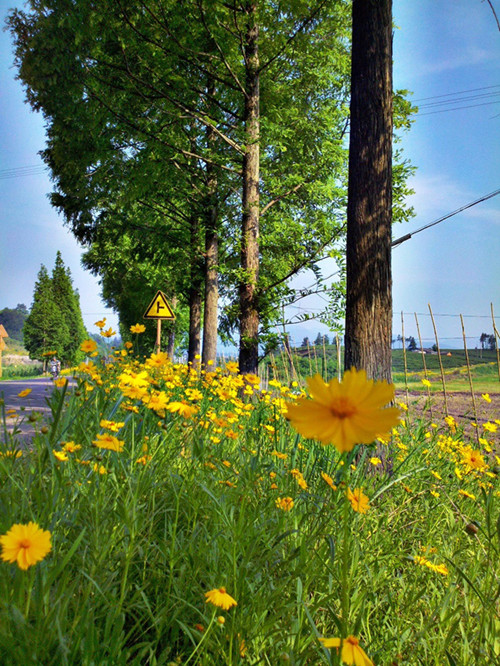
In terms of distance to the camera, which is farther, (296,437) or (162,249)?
(162,249)

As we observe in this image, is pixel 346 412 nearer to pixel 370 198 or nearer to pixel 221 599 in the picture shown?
pixel 221 599

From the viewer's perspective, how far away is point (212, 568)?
1.38m

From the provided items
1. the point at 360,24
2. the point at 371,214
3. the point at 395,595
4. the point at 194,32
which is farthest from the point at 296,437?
the point at 194,32

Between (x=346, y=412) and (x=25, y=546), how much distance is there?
1.96 ft

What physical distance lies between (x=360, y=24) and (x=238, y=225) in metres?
6.47

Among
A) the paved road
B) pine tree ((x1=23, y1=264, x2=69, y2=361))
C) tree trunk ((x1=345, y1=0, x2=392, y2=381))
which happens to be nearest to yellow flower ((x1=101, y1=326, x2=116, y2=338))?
the paved road

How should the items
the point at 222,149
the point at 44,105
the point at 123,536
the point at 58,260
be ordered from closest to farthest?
the point at 123,536, the point at 222,149, the point at 44,105, the point at 58,260

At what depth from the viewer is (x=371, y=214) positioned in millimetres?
3850

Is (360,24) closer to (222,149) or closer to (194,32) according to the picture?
(194,32)

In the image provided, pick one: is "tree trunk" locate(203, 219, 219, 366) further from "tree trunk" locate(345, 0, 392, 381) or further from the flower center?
the flower center

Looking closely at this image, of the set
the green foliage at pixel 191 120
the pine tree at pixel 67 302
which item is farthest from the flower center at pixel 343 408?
the pine tree at pixel 67 302

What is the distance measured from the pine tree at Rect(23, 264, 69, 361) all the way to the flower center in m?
48.6

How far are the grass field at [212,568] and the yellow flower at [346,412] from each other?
64 mm

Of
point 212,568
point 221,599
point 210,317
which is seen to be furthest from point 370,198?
point 210,317
